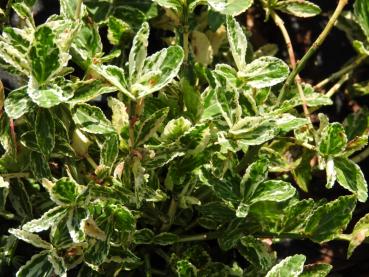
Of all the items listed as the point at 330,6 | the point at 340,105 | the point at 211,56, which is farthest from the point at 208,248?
the point at 330,6

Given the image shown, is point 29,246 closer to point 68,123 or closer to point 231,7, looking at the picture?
point 68,123

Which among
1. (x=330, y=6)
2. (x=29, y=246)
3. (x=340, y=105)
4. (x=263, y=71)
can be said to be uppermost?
(x=263, y=71)

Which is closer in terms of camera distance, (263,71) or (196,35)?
(263,71)

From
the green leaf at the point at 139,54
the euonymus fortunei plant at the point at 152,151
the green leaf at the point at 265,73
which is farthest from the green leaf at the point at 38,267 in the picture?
the green leaf at the point at 265,73

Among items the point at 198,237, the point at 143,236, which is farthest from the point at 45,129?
the point at 198,237

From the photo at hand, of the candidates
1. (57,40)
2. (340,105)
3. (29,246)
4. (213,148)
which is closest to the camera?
(57,40)

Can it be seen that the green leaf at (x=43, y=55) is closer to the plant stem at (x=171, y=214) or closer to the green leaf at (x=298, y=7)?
the plant stem at (x=171, y=214)

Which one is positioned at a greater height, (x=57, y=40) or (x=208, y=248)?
(x=57, y=40)
